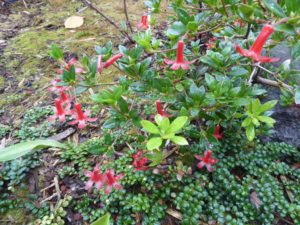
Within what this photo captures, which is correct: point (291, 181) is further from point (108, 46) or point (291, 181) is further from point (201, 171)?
point (108, 46)

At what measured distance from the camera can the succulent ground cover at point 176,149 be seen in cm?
132

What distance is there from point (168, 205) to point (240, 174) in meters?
0.43

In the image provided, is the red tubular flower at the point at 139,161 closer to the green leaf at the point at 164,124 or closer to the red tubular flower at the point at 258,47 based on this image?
the green leaf at the point at 164,124

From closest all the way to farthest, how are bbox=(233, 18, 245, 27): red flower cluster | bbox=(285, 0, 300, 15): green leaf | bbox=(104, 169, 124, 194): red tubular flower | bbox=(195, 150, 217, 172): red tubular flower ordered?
bbox=(285, 0, 300, 15): green leaf
bbox=(104, 169, 124, 194): red tubular flower
bbox=(195, 150, 217, 172): red tubular flower
bbox=(233, 18, 245, 27): red flower cluster

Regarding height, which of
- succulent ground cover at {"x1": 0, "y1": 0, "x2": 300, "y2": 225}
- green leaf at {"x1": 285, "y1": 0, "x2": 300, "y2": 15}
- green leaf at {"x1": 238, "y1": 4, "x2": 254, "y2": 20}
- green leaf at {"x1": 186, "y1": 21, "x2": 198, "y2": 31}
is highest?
green leaf at {"x1": 285, "y1": 0, "x2": 300, "y2": 15}

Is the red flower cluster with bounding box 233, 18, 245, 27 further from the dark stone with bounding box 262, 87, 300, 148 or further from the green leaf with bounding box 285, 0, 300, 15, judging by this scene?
the green leaf with bounding box 285, 0, 300, 15

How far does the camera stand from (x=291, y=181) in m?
1.58

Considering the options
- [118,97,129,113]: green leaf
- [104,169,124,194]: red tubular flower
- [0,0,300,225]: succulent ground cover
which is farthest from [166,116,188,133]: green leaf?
A: [104,169,124,194]: red tubular flower

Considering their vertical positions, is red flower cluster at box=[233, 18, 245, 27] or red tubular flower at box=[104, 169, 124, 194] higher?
red flower cluster at box=[233, 18, 245, 27]

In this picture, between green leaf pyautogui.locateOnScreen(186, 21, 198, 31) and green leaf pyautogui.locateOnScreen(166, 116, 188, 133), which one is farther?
green leaf pyautogui.locateOnScreen(186, 21, 198, 31)

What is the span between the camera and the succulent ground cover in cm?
132

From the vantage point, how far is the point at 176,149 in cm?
166

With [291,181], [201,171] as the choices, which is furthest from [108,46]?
[291,181]

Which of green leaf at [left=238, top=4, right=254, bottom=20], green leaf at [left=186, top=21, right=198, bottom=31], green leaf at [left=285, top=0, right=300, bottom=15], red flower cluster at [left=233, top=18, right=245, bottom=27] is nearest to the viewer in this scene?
green leaf at [left=285, top=0, right=300, bottom=15]
